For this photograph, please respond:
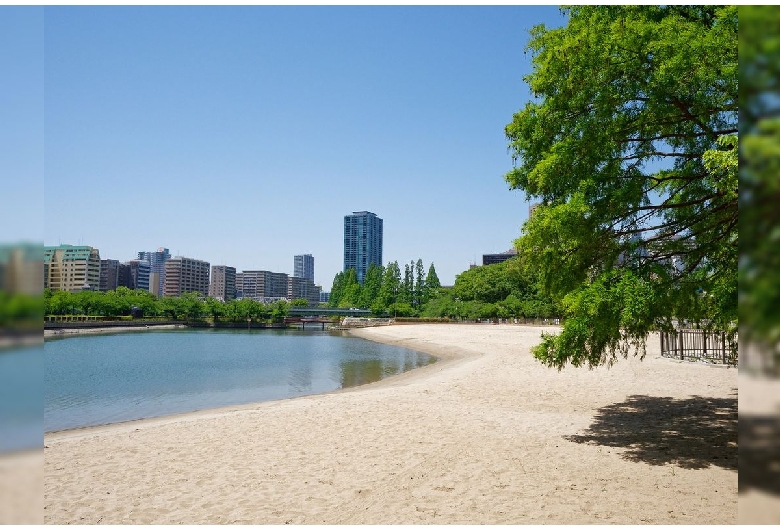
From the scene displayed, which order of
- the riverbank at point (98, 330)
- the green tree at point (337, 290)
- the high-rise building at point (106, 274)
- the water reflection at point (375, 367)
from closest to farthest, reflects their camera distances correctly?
the water reflection at point (375, 367), the high-rise building at point (106, 274), the riverbank at point (98, 330), the green tree at point (337, 290)

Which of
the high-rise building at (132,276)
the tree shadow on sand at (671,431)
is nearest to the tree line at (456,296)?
the high-rise building at (132,276)

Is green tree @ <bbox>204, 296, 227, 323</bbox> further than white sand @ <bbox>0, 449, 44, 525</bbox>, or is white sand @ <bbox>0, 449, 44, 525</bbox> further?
green tree @ <bbox>204, 296, 227, 323</bbox>

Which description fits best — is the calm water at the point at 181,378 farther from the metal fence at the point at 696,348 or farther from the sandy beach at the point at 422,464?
the metal fence at the point at 696,348

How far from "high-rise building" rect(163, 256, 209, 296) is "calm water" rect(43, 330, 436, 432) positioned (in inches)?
4022

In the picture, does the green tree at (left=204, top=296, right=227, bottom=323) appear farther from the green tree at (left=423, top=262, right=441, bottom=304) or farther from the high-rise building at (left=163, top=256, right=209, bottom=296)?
the high-rise building at (left=163, top=256, right=209, bottom=296)

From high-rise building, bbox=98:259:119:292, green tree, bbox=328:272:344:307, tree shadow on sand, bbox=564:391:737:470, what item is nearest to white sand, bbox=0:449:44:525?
tree shadow on sand, bbox=564:391:737:470

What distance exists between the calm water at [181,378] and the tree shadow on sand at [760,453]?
1535 cm

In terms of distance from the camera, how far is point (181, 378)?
25.8 metres

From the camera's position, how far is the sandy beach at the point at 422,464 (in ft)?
18.2

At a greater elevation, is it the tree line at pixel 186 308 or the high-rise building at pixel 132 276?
the high-rise building at pixel 132 276

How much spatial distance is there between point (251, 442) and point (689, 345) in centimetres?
2003

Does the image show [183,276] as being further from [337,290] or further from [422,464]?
[422,464]

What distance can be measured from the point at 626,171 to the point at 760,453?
6357 millimetres

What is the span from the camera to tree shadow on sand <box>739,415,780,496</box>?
1.96 meters
